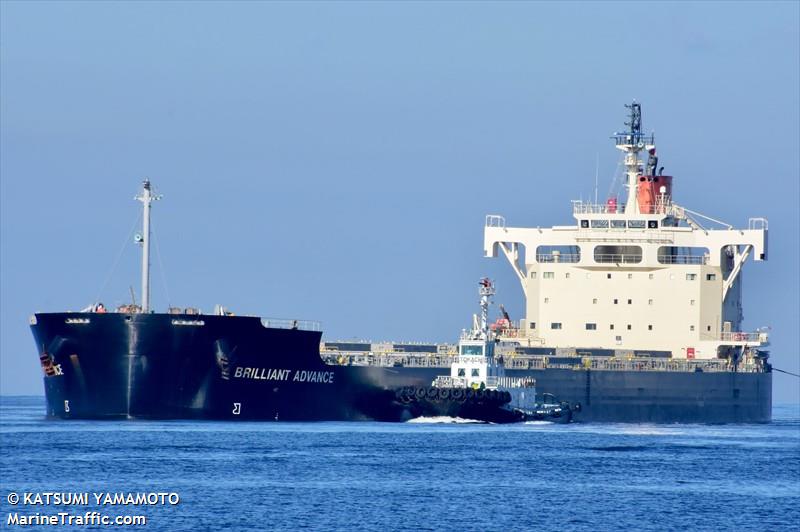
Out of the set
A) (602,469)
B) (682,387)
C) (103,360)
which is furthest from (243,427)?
(682,387)

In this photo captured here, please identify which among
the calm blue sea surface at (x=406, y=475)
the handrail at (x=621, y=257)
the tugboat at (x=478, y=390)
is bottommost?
the calm blue sea surface at (x=406, y=475)

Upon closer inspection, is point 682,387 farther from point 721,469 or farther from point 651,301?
point 721,469

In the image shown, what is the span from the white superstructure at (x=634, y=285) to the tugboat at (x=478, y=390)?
8.08m

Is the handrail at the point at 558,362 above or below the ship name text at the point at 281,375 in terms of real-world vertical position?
above

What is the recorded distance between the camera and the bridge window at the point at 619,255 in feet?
271

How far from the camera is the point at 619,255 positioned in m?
82.6

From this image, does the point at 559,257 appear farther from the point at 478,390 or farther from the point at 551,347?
the point at 478,390

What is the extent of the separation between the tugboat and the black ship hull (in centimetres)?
128

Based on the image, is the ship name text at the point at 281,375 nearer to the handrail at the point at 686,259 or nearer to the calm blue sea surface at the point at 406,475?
the calm blue sea surface at the point at 406,475

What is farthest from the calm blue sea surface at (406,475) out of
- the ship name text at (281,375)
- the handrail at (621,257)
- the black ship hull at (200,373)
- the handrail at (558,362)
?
the handrail at (621,257)

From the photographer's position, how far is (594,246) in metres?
82.6

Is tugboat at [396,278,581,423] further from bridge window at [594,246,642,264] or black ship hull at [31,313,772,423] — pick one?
bridge window at [594,246,642,264]

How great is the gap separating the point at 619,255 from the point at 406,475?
33.1 m

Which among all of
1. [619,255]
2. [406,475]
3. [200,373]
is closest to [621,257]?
[619,255]
